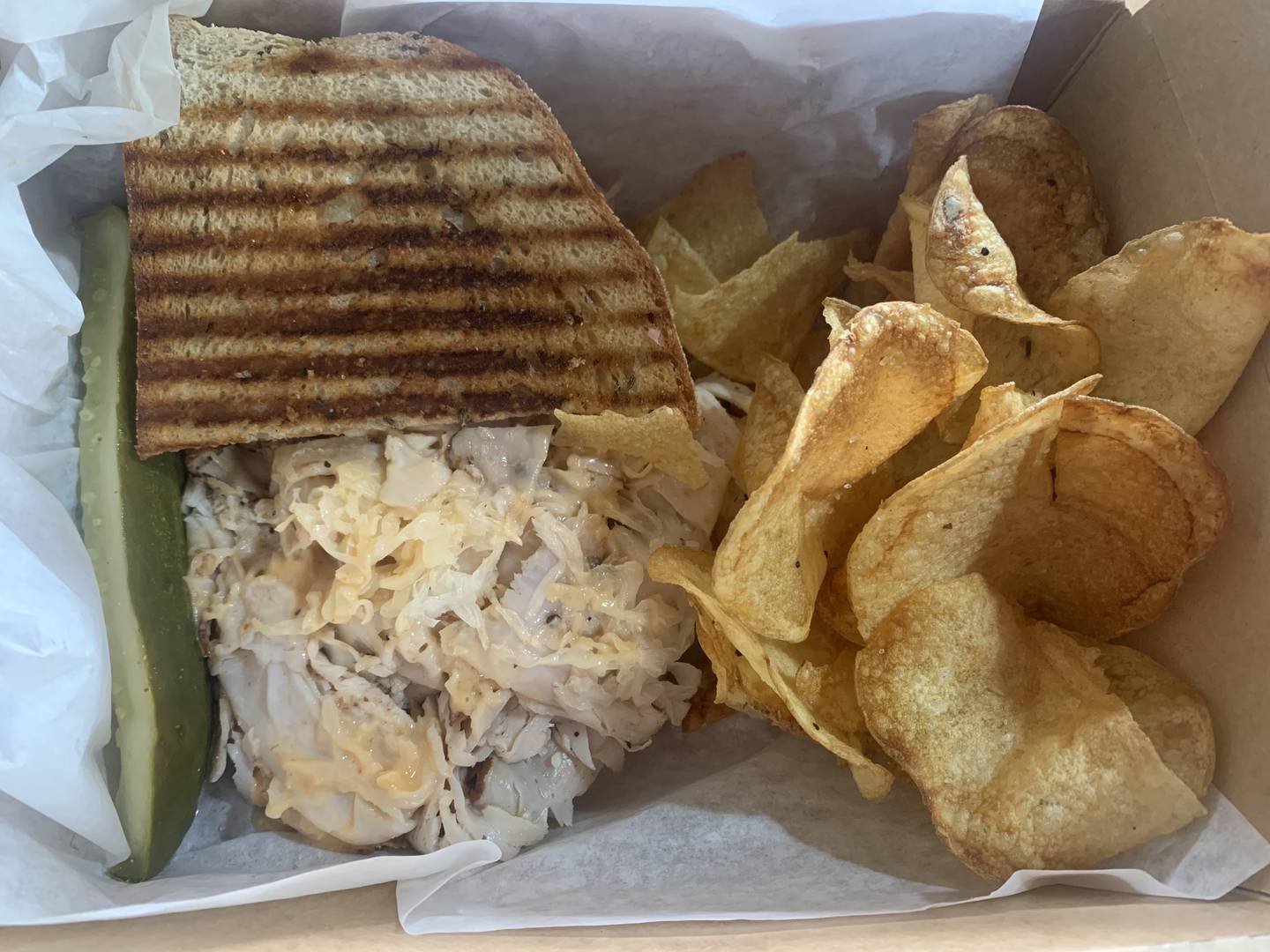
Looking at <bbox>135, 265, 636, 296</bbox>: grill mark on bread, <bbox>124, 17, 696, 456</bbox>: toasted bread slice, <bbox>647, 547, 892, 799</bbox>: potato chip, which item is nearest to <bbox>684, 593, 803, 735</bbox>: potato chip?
<bbox>647, 547, 892, 799</bbox>: potato chip

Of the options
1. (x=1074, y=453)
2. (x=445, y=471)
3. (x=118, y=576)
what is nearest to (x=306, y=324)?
(x=445, y=471)

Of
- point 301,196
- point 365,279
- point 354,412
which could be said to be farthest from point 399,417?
point 301,196

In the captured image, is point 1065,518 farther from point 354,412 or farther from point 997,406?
point 354,412

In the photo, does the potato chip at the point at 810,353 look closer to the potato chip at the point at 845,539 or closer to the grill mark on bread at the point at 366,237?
the potato chip at the point at 845,539

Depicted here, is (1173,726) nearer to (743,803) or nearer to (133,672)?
(743,803)

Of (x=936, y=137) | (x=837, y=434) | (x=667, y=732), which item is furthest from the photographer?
(x=667, y=732)
